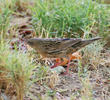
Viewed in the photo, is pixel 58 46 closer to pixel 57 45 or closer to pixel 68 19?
pixel 57 45

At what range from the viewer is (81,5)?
7242 millimetres

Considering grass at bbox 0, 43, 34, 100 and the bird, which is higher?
the bird

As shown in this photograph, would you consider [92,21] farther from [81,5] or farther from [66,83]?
[66,83]

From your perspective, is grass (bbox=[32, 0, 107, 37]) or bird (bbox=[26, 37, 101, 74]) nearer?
bird (bbox=[26, 37, 101, 74])

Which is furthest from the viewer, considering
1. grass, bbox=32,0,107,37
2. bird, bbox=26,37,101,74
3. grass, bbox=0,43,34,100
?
grass, bbox=32,0,107,37

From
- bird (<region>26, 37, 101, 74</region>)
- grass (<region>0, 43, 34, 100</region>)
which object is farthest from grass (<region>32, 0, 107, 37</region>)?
grass (<region>0, 43, 34, 100</region>)

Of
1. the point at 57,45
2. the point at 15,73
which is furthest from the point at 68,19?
the point at 15,73

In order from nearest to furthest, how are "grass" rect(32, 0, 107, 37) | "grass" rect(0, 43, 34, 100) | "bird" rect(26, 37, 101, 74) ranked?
1. "grass" rect(0, 43, 34, 100)
2. "bird" rect(26, 37, 101, 74)
3. "grass" rect(32, 0, 107, 37)

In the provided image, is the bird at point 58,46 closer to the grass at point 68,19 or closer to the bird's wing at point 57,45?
the bird's wing at point 57,45

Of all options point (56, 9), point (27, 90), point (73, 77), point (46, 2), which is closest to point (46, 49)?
point (73, 77)

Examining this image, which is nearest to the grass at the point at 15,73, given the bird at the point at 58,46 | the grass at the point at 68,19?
the bird at the point at 58,46

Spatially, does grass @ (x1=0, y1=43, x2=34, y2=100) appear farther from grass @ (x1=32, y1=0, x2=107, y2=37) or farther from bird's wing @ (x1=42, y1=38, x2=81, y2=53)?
grass @ (x1=32, y1=0, x2=107, y2=37)

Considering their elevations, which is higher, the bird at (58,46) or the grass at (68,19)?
the grass at (68,19)

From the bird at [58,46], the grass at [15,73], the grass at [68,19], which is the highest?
the grass at [68,19]
